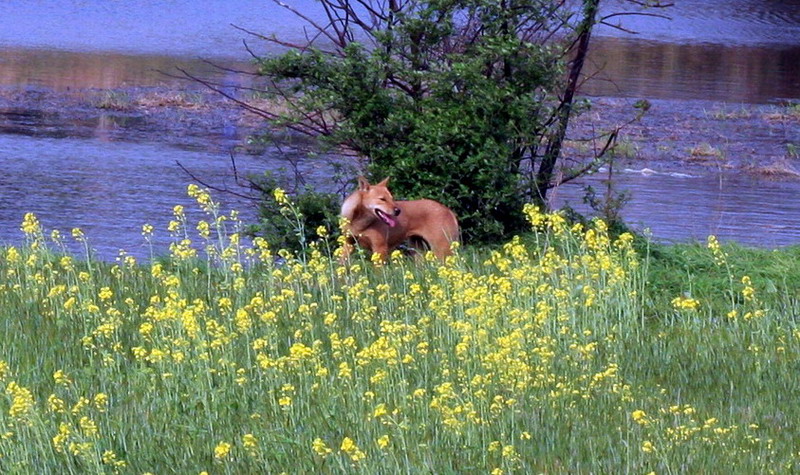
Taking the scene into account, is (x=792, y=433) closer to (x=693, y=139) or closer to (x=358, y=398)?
(x=358, y=398)

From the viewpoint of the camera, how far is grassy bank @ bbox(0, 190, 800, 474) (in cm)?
559

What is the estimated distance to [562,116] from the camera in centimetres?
1151

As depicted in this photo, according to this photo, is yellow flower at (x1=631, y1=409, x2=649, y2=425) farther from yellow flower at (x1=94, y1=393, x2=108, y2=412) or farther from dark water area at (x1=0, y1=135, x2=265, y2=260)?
dark water area at (x1=0, y1=135, x2=265, y2=260)

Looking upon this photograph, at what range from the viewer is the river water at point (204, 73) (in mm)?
15070

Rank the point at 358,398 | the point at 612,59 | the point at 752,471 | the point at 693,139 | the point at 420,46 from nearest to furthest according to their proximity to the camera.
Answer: the point at 752,471 < the point at 358,398 < the point at 420,46 < the point at 693,139 < the point at 612,59

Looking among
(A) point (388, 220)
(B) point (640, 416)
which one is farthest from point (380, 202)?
(B) point (640, 416)

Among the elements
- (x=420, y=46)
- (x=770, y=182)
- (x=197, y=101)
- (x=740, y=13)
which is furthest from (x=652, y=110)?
(x=740, y=13)

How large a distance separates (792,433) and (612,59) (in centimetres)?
2957

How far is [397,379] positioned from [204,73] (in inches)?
925

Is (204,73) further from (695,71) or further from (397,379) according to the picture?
(397,379)

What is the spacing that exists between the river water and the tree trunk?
0.98 ft

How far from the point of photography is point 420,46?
11.2m

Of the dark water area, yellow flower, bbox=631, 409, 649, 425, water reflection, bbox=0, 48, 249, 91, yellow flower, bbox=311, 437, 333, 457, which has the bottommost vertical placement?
the dark water area

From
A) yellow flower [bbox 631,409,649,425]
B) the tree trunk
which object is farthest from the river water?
yellow flower [bbox 631,409,649,425]
